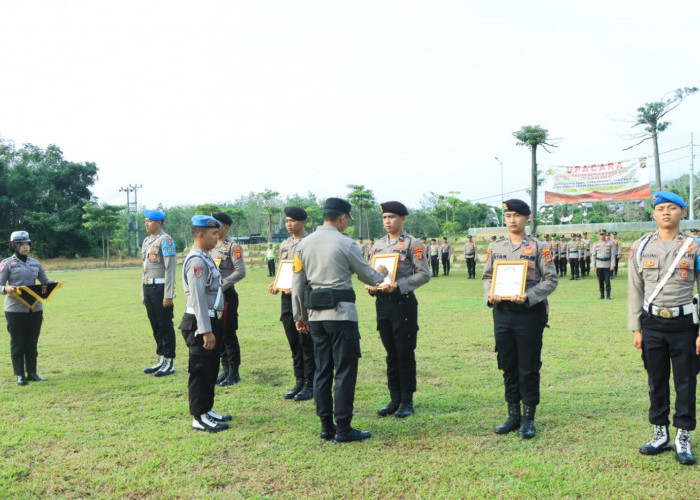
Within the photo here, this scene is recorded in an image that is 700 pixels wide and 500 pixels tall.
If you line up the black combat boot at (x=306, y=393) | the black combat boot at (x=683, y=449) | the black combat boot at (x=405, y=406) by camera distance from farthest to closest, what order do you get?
the black combat boot at (x=306, y=393), the black combat boot at (x=405, y=406), the black combat boot at (x=683, y=449)

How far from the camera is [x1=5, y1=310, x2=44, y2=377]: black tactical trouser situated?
20.5ft

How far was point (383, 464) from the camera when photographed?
12.3 feet

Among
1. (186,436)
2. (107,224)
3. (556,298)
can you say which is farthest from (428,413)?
(107,224)

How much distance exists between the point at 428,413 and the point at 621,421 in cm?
163

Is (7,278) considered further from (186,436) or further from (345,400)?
(345,400)

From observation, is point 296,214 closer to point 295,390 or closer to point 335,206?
point 335,206

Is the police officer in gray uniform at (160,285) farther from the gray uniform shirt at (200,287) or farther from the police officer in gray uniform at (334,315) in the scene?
the police officer in gray uniform at (334,315)

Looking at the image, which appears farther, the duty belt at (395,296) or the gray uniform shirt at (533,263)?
the duty belt at (395,296)

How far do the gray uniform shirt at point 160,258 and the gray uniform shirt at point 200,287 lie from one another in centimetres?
207

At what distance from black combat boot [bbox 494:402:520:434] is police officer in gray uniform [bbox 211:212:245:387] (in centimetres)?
316

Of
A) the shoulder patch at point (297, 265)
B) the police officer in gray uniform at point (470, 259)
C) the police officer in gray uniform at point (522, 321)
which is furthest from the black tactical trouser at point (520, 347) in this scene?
the police officer in gray uniform at point (470, 259)

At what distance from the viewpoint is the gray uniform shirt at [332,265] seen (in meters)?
4.27

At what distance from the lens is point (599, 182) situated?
34125mm

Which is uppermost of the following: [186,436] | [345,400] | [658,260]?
[658,260]
